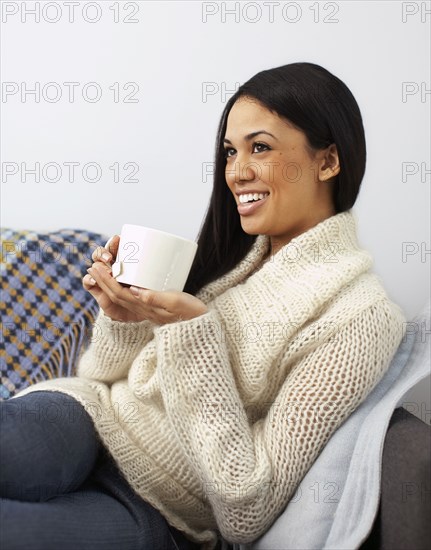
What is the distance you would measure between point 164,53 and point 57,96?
269 millimetres

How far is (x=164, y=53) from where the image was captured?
155cm

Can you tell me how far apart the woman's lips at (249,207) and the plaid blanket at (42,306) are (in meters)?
0.43

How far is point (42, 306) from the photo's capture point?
149 cm

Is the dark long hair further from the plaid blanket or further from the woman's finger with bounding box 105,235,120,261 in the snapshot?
the plaid blanket

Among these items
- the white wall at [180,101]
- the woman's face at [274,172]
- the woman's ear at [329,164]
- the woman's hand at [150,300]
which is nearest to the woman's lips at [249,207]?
the woman's face at [274,172]

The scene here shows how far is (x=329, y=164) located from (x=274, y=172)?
0.11m

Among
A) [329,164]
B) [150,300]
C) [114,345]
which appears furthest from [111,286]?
[329,164]

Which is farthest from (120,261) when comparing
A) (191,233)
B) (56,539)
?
(191,233)

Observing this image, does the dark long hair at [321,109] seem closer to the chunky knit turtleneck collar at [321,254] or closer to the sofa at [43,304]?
the chunky knit turtleneck collar at [321,254]

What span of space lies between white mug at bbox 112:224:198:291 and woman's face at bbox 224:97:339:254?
193 millimetres

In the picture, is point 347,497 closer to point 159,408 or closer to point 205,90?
point 159,408

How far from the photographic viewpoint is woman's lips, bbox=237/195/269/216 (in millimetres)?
1181

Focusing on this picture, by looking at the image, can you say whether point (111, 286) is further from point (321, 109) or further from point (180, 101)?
point (180, 101)

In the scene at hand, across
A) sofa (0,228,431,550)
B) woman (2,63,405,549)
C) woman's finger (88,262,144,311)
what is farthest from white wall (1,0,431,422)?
woman's finger (88,262,144,311)
